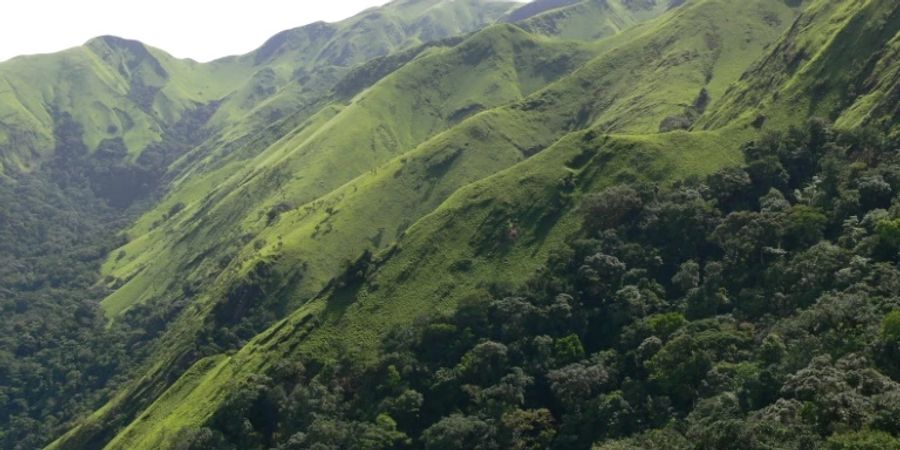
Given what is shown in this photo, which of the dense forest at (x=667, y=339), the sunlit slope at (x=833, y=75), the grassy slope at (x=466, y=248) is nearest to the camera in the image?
the dense forest at (x=667, y=339)

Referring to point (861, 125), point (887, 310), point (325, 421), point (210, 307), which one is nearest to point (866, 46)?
point (861, 125)

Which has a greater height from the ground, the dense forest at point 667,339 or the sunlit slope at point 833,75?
the sunlit slope at point 833,75

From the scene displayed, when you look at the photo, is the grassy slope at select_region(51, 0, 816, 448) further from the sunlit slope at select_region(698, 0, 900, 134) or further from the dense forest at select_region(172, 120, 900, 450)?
the sunlit slope at select_region(698, 0, 900, 134)

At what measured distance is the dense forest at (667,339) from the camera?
7638 centimetres

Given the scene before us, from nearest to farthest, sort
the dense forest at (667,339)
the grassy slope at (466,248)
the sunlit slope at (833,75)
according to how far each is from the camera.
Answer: the dense forest at (667,339)
the grassy slope at (466,248)
the sunlit slope at (833,75)

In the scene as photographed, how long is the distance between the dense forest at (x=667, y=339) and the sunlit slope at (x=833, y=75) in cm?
1424

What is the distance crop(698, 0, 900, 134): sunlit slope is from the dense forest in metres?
14.2

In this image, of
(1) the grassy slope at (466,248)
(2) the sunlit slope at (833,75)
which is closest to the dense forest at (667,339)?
(1) the grassy slope at (466,248)

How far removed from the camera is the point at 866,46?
Result: 149 m

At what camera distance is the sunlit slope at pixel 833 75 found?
5315 inches

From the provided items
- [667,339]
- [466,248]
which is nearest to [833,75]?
[667,339]

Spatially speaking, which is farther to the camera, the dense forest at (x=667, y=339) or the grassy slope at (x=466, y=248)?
the grassy slope at (x=466, y=248)

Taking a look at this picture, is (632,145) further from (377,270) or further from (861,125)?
(377,270)

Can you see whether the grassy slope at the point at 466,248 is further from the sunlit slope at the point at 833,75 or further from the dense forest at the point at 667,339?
the sunlit slope at the point at 833,75
